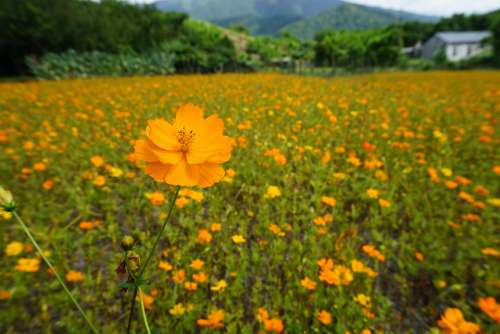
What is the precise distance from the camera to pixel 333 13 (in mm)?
196625

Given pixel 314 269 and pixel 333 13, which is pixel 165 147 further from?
pixel 333 13

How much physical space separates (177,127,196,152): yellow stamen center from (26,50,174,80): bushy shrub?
59.4ft

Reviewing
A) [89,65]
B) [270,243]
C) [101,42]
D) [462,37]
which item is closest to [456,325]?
[270,243]

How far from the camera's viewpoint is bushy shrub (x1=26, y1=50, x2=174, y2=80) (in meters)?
15.5

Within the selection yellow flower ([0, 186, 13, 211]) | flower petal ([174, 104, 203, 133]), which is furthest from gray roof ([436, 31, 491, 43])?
yellow flower ([0, 186, 13, 211])

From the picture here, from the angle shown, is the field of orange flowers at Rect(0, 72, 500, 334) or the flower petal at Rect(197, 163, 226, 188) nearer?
the flower petal at Rect(197, 163, 226, 188)

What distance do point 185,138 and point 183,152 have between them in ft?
0.12

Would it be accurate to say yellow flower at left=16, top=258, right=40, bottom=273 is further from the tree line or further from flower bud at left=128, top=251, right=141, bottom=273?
the tree line

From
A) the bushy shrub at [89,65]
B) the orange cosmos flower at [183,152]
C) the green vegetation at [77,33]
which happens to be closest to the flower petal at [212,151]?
the orange cosmos flower at [183,152]

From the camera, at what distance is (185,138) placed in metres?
0.70

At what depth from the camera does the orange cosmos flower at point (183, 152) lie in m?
0.63

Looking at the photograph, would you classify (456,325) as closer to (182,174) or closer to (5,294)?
(182,174)

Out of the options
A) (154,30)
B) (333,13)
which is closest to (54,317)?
(154,30)

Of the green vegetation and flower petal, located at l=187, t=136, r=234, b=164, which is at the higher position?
the green vegetation
